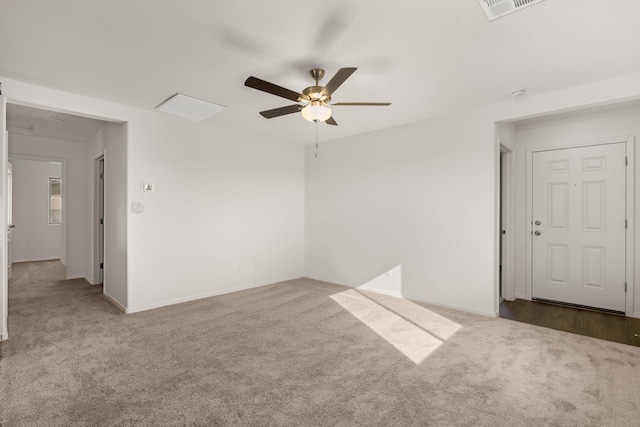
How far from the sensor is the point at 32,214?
762cm

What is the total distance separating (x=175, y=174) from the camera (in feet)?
14.3

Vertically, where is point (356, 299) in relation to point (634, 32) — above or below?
below

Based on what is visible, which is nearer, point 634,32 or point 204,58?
point 634,32

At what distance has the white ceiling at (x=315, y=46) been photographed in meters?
2.05

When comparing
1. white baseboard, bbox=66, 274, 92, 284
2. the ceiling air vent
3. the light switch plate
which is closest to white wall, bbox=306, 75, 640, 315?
the ceiling air vent

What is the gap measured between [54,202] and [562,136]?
410 inches

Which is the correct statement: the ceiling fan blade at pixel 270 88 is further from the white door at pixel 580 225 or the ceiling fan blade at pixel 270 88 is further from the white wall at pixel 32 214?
the white wall at pixel 32 214

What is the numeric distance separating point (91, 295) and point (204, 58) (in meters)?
4.01

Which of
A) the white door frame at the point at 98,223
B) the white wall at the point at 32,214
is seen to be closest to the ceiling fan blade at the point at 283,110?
the white door frame at the point at 98,223

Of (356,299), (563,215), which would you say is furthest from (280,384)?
(563,215)

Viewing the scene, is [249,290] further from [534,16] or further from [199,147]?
[534,16]

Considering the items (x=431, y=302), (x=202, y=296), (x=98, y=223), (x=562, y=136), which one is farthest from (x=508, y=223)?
(x=98, y=223)

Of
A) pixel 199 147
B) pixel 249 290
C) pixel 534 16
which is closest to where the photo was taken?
pixel 534 16

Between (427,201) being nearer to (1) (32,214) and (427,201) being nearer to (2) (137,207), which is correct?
(2) (137,207)
